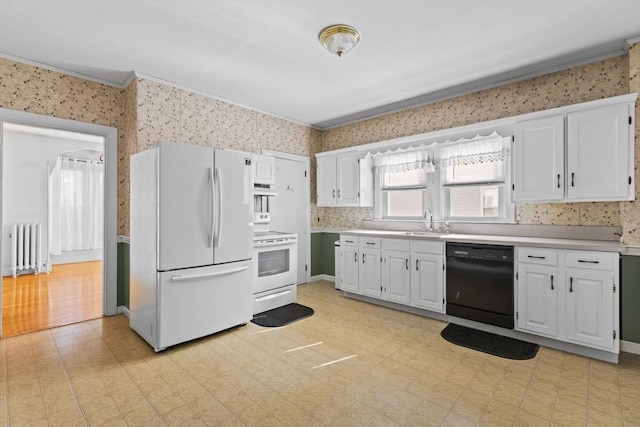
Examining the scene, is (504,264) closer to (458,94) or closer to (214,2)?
(458,94)

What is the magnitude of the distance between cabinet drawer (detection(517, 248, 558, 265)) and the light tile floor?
2.72 ft

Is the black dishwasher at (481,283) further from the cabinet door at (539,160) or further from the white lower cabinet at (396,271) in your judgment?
the cabinet door at (539,160)

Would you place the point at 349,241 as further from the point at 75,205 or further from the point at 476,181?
the point at 75,205

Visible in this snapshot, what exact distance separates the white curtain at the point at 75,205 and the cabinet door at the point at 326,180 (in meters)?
5.01

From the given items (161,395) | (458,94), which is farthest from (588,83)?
(161,395)

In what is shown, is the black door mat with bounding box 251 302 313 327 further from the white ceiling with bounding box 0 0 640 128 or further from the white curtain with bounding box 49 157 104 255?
the white curtain with bounding box 49 157 104 255

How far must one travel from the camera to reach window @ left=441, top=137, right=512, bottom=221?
3.74 meters

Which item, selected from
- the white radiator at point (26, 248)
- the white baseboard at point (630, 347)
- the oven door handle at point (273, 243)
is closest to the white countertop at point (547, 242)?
the white baseboard at point (630, 347)

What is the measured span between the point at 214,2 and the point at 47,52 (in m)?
2.08

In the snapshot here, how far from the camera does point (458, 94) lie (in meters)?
4.11

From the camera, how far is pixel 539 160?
10.4 feet

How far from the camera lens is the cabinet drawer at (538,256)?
2.88 m

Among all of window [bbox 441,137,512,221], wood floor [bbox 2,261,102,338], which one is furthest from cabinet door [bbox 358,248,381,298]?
wood floor [bbox 2,261,102,338]

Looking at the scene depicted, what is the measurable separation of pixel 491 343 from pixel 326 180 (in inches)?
133
